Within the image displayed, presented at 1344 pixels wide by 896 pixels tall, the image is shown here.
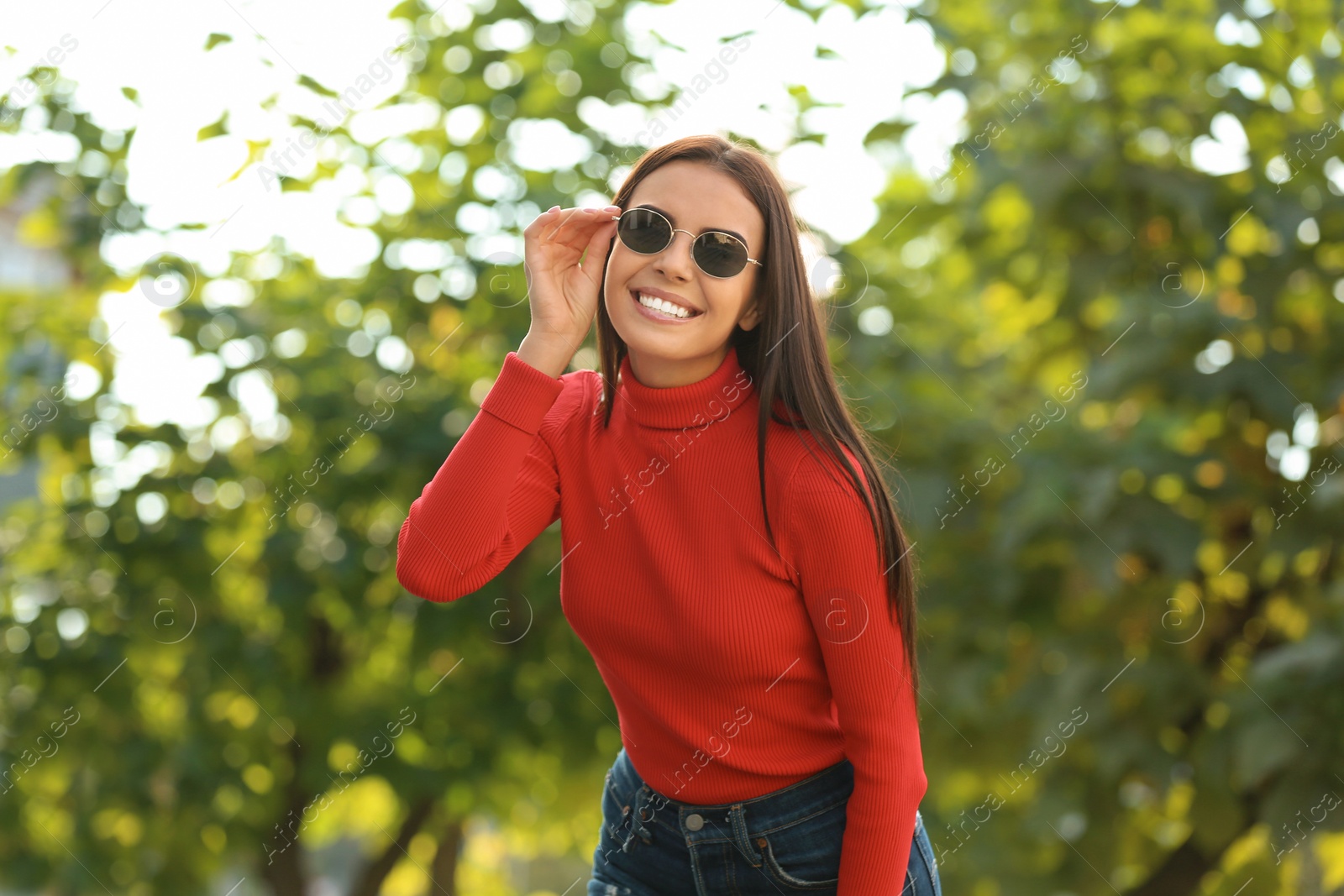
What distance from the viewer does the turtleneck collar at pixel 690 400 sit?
1.59 meters

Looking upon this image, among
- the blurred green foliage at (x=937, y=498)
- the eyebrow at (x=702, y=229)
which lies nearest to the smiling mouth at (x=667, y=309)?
the eyebrow at (x=702, y=229)

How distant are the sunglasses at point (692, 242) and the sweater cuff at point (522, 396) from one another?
0.73ft

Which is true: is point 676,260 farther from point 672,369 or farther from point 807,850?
point 807,850

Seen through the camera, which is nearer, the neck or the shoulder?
the shoulder

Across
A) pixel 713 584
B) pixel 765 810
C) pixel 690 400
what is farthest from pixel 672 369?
pixel 765 810

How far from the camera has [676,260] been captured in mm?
1547

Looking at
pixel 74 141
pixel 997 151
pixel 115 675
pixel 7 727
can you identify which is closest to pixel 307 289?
pixel 74 141

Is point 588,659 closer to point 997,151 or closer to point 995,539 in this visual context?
point 995,539

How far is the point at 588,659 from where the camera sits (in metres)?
3.63

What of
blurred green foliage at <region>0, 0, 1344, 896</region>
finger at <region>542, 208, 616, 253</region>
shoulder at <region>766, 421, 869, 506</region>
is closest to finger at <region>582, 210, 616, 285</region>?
finger at <region>542, 208, 616, 253</region>

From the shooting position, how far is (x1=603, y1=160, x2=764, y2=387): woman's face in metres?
1.55

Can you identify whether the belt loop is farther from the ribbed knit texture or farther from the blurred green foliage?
the blurred green foliage

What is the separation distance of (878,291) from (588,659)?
4.72ft

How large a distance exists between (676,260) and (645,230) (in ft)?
0.19
